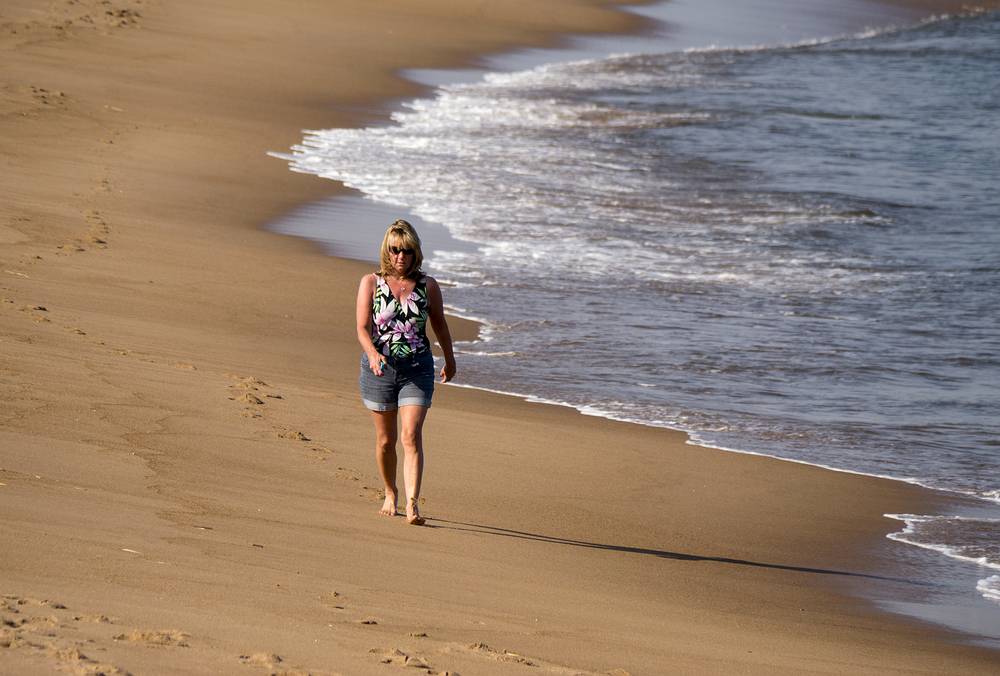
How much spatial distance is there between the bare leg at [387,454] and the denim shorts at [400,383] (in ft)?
0.28

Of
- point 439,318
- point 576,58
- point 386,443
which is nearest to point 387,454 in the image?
point 386,443

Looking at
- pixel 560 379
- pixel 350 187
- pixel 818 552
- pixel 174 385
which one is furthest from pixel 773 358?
pixel 350 187

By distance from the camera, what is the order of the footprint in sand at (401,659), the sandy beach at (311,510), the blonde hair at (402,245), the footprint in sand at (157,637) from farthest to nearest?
the blonde hair at (402,245) → the sandy beach at (311,510) → the footprint in sand at (401,659) → the footprint in sand at (157,637)

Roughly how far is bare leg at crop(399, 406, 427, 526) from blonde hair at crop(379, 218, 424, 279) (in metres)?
0.64

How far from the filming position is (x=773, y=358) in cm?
1105

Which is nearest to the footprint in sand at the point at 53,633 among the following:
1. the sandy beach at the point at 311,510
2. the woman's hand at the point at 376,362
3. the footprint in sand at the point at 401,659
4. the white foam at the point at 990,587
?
the sandy beach at the point at 311,510

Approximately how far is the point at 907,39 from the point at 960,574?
114 feet

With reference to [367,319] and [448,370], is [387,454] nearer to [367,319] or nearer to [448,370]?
[448,370]

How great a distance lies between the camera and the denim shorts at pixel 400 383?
20.6 feet

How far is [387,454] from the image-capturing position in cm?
654

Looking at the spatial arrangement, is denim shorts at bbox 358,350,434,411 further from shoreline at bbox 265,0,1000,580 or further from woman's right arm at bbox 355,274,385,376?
shoreline at bbox 265,0,1000,580

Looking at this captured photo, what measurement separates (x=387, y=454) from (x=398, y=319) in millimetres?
726

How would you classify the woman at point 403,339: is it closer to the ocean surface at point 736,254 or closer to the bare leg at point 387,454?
the bare leg at point 387,454

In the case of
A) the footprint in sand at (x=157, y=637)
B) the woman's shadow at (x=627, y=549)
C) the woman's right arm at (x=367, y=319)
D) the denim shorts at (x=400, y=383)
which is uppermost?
the woman's right arm at (x=367, y=319)
